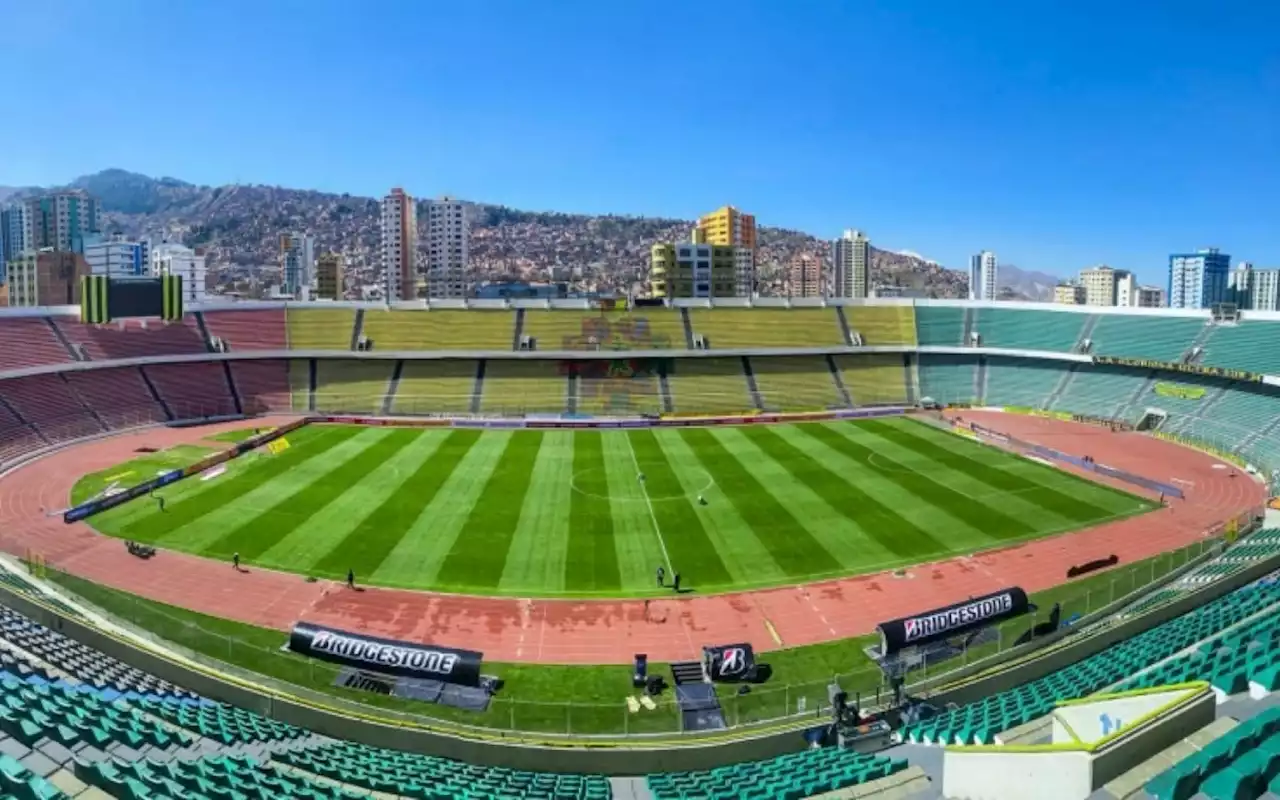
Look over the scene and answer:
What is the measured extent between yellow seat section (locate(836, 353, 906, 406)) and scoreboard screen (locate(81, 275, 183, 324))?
4999cm

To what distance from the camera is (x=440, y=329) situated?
65.6m

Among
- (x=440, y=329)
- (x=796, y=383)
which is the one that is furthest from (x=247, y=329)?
(x=796, y=383)

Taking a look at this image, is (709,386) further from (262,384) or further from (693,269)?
(693,269)

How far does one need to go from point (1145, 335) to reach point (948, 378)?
1355 cm

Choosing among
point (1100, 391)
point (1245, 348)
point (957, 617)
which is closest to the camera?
point (957, 617)

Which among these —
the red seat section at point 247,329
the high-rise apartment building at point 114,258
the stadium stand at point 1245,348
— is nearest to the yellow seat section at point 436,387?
the red seat section at point 247,329

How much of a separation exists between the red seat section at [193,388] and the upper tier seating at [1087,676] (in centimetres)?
5323

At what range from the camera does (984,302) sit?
71375 mm

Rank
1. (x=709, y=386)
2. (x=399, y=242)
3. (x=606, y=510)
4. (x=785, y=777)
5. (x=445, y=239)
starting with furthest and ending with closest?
(x=399, y=242)
(x=445, y=239)
(x=709, y=386)
(x=606, y=510)
(x=785, y=777)

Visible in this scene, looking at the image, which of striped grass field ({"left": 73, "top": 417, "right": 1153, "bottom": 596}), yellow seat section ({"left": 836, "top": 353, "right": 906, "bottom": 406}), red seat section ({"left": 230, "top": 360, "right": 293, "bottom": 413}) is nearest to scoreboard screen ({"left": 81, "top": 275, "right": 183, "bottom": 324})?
red seat section ({"left": 230, "top": 360, "right": 293, "bottom": 413})

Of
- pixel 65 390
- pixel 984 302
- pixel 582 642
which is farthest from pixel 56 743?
pixel 984 302

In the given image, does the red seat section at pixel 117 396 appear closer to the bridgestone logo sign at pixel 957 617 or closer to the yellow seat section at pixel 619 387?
the yellow seat section at pixel 619 387

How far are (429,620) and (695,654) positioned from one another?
782cm

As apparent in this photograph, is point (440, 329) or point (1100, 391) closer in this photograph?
point (1100, 391)
